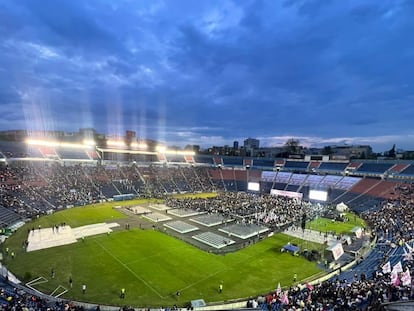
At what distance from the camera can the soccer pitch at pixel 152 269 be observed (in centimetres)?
1917

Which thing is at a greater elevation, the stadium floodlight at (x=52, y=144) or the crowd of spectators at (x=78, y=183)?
the stadium floodlight at (x=52, y=144)

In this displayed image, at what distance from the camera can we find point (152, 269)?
23.1 meters

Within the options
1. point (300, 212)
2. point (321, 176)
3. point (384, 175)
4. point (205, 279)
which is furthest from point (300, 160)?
point (205, 279)

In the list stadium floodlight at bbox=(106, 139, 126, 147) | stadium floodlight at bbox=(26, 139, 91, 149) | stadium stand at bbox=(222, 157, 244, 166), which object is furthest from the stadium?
stadium stand at bbox=(222, 157, 244, 166)

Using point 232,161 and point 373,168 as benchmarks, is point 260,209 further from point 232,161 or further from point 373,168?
point 232,161

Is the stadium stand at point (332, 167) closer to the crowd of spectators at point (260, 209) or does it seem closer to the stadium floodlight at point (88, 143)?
the crowd of spectators at point (260, 209)

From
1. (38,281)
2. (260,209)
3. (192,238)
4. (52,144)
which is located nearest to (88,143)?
(52,144)

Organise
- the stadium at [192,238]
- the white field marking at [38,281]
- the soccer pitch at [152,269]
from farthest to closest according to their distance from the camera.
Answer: the white field marking at [38,281] < the soccer pitch at [152,269] < the stadium at [192,238]

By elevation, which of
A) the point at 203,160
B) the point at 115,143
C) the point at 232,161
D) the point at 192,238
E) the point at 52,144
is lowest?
the point at 192,238

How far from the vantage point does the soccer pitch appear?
1917 centimetres

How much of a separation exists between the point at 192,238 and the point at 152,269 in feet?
30.6

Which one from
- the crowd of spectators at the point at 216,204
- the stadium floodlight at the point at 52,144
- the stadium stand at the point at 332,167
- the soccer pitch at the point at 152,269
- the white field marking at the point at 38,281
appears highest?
the stadium floodlight at the point at 52,144

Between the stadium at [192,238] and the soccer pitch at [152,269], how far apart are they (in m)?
0.12

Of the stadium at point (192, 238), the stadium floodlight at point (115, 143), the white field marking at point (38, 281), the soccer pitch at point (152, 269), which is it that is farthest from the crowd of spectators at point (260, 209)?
the stadium floodlight at point (115, 143)
